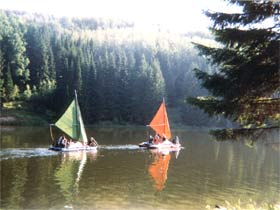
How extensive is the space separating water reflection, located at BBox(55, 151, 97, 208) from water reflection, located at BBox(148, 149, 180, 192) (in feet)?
17.8

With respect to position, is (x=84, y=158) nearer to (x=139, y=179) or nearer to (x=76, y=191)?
(x=139, y=179)

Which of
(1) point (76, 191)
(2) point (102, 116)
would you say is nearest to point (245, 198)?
(1) point (76, 191)

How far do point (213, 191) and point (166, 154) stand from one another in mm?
17136

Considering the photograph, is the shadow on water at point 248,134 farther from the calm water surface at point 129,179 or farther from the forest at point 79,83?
the forest at point 79,83

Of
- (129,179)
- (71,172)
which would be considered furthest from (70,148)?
(129,179)

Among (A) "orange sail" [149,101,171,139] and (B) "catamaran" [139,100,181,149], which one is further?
(A) "orange sail" [149,101,171,139]

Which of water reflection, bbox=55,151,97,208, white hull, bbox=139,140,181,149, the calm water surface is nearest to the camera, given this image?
the calm water surface

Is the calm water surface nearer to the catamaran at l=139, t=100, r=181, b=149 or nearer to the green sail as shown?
the catamaran at l=139, t=100, r=181, b=149

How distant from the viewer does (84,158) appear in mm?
38219

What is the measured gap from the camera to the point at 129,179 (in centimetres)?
2930

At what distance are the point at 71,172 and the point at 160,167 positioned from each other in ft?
27.2

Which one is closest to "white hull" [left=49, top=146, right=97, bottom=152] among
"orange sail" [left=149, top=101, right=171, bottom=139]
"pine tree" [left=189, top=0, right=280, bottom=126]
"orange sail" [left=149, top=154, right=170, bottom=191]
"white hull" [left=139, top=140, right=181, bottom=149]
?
"white hull" [left=139, top=140, right=181, bottom=149]

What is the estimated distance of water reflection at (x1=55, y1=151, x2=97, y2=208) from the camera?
Answer: 2361cm

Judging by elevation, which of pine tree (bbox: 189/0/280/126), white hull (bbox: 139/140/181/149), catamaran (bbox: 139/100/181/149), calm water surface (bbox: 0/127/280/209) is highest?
pine tree (bbox: 189/0/280/126)
